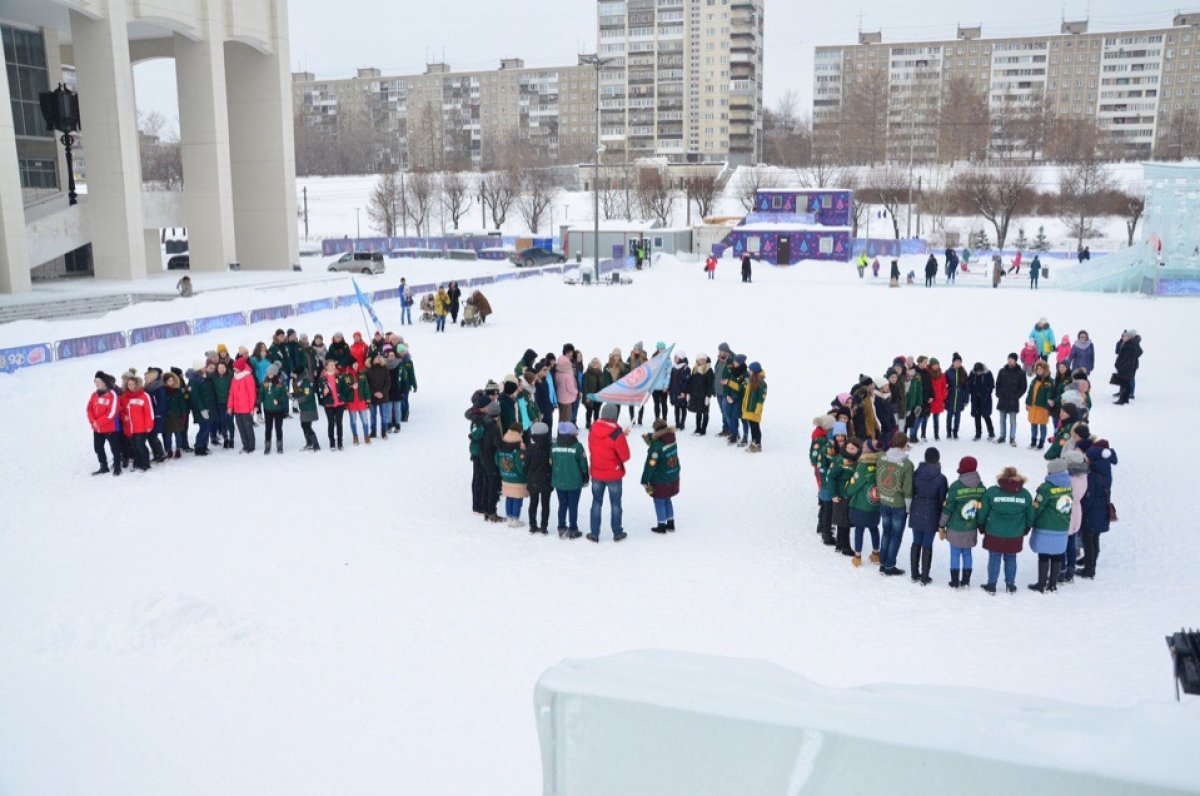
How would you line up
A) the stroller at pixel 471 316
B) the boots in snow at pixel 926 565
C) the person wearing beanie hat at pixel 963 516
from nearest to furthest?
the person wearing beanie hat at pixel 963 516 < the boots in snow at pixel 926 565 < the stroller at pixel 471 316

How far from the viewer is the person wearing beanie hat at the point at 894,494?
28.1ft

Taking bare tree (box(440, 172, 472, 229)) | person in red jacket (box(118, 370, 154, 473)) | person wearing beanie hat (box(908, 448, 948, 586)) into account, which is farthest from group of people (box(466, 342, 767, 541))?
bare tree (box(440, 172, 472, 229))

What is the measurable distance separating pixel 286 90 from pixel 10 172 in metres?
15.8

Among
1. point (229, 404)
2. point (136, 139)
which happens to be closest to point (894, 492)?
point (229, 404)

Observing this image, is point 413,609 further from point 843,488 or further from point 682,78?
point 682,78

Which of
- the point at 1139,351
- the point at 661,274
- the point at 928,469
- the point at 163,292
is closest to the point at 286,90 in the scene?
the point at 163,292

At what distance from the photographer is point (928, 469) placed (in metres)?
8.37

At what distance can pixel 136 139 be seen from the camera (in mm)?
35750

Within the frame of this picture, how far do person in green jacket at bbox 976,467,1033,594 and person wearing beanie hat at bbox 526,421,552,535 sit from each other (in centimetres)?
419

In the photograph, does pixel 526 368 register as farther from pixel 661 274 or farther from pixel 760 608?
pixel 661 274

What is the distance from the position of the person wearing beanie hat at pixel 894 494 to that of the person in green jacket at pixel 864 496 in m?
0.07

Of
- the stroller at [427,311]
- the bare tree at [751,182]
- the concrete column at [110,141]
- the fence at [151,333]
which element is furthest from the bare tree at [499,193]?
the stroller at [427,311]

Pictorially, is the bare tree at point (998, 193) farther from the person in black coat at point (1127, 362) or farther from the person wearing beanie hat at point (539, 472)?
the person wearing beanie hat at point (539, 472)

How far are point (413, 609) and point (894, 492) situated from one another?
4.42m
